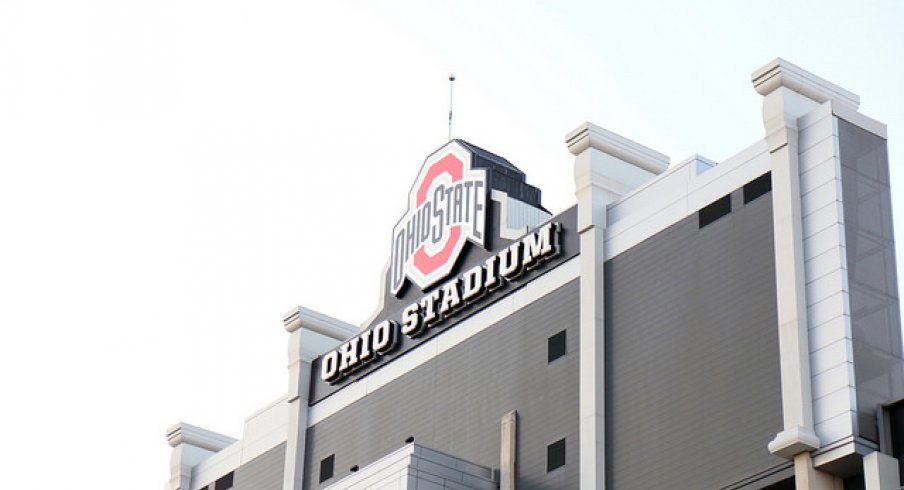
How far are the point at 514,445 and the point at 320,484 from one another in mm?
10595

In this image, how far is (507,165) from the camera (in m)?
57.7

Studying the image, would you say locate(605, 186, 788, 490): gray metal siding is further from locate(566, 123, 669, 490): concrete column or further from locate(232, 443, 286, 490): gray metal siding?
locate(232, 443, 286, 490): gray metal siding

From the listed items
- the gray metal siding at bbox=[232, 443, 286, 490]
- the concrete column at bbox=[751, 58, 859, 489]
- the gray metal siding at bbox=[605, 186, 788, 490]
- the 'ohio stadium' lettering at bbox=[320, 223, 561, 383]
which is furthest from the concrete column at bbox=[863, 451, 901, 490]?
the gray metal siding at bbox=[232, 443, 286, 490]

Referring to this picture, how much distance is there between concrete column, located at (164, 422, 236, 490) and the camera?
2692 inches

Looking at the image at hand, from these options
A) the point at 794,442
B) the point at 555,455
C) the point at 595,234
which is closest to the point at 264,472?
the point at 555,455

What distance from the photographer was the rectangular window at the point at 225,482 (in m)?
65.7

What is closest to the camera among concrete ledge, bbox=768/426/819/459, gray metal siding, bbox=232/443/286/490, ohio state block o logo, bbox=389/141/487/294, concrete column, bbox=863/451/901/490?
concrete column, bbox=863/451/901/490

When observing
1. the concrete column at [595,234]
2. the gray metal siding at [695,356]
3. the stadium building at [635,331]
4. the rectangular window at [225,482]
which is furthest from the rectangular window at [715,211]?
the rectangular window at [225,482]

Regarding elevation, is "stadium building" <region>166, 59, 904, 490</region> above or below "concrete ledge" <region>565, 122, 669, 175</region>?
below

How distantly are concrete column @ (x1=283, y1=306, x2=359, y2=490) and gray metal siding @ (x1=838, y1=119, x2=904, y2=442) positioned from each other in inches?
933

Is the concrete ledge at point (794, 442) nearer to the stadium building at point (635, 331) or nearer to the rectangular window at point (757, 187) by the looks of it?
the stadium building at point (635, 331)

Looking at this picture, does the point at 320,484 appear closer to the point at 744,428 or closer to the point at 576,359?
the point at 576,359

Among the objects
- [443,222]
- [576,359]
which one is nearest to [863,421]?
[576,359]

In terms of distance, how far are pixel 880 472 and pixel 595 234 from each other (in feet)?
44.3
